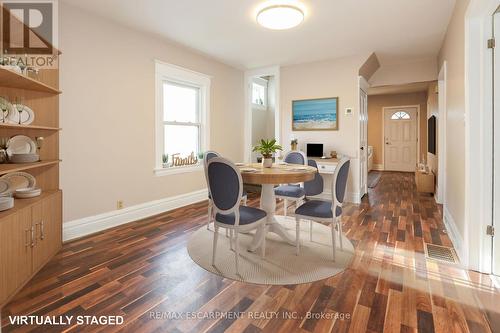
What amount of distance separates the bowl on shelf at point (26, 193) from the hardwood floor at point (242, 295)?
0.62 metres

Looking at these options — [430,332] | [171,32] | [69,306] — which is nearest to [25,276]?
[69,306]

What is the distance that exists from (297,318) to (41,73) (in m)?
3.02

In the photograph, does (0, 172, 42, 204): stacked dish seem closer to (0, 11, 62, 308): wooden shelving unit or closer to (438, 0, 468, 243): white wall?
(0, 11, 62, 308): wooden shelving unit

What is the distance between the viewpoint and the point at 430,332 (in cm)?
153

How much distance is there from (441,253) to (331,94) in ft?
10.5

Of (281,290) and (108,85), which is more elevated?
(108,85)

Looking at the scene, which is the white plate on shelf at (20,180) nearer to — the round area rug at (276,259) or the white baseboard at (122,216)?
the white baseboard at (122,216)

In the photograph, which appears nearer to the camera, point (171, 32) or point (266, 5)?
point (266, 5)

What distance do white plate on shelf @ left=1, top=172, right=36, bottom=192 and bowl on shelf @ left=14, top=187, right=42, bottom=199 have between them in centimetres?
15

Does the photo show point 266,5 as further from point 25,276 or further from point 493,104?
point 25,276

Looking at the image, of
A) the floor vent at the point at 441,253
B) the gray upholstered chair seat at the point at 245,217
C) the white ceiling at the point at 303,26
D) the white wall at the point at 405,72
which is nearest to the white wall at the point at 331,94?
the white ceiling at the point at 303,26

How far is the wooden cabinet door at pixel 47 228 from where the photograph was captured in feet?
7.26

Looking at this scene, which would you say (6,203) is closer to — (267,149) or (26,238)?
(26,238)

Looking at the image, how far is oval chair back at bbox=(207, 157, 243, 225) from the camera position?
2145 mm
